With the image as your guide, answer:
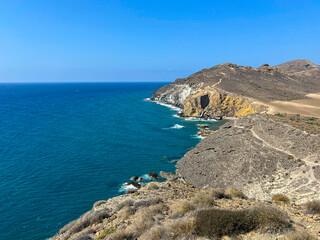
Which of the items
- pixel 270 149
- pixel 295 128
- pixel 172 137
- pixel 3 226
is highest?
pixel 295 128

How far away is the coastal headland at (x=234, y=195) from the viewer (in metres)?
11.9

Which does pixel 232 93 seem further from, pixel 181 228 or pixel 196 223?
pixel 181 228

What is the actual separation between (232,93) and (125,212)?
89192 millimetres

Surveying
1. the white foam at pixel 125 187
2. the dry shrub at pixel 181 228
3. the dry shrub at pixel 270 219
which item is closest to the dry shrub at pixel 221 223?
the dry shrub at pixel 181 228

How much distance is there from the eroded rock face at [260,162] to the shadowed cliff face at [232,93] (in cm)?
3791

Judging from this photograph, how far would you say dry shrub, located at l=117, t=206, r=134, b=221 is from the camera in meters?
17.0

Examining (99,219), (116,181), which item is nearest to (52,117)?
(116,181)

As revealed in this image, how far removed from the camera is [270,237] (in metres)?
11.0

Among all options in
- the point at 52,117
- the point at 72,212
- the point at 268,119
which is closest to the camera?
the point at 72,212

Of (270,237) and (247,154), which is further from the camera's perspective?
(247,154)

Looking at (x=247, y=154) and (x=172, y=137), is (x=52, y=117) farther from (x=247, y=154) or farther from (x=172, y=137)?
(x=247, y=154)

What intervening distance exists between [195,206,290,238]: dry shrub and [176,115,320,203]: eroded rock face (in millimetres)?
16751

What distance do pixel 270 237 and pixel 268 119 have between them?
3729 cm

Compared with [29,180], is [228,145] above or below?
above
